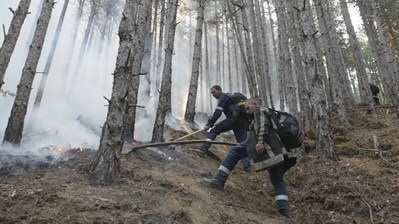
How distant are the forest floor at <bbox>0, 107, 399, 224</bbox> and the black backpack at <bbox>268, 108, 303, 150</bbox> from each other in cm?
106

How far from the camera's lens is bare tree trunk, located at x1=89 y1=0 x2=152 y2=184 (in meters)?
4.41

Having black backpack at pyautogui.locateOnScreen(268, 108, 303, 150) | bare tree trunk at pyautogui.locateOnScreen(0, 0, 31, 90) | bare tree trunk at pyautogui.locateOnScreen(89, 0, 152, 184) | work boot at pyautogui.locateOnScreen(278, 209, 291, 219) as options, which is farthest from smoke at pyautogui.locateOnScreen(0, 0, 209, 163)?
work boot at pyautogui.locateOnScreen(278, 209, 291, 219)

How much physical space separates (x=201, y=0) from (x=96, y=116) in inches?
223

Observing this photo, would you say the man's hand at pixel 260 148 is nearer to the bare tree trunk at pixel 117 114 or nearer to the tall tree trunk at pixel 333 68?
the bare tree trunk at pixel 117 114

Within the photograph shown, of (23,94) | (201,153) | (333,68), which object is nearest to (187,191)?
(201,153)

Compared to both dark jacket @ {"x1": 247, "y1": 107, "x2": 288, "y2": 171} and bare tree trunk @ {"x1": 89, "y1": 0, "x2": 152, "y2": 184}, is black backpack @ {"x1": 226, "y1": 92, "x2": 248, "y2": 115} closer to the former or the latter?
dark jacket @ {"x1": 247, "y1": 107, "x2": 288, "y2": 171}

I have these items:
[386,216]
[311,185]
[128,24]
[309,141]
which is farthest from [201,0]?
[386,216]

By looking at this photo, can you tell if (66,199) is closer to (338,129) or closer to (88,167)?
(88,167)

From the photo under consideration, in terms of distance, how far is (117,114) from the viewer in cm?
463

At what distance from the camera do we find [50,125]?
405 inches

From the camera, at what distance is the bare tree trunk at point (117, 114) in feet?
14.5

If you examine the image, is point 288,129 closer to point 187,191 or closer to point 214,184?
point 214,184

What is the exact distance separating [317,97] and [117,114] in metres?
4.11

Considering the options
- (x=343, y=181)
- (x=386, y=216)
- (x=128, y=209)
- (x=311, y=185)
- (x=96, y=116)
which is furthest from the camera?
(x=96, y=116)
